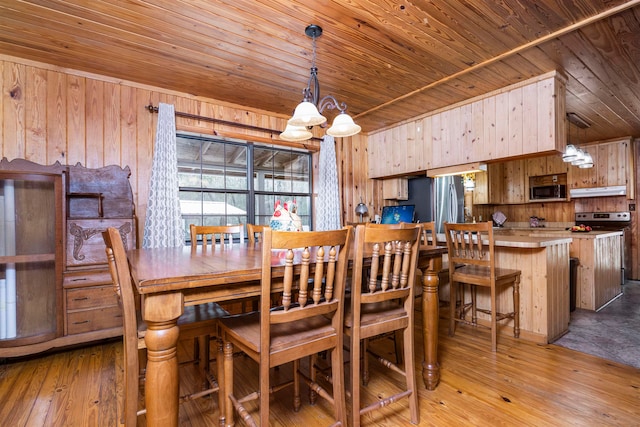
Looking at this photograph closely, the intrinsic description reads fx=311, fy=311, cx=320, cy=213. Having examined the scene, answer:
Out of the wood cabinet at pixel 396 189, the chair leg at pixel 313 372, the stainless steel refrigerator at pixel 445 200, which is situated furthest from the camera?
the wood cabinet at pixel 396 189

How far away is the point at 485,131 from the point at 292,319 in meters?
3.05

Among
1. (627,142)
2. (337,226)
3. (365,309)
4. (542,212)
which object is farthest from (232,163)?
(627,142)

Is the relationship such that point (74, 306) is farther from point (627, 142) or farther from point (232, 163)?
point (627, 142)

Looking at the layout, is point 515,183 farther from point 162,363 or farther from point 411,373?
point 162,363

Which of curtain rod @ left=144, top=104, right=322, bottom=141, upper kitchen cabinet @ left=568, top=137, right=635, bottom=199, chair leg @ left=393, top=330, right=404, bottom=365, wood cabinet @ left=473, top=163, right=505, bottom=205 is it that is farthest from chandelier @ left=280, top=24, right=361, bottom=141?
upper kitchen cabinet @ left=568, top=137, right=635, bottom=199

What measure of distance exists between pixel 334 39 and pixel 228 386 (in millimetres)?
2321

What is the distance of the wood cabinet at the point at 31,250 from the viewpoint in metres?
2.38

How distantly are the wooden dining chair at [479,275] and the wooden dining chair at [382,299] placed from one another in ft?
4.13

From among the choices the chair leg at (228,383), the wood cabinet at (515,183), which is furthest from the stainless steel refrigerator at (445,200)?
the chair leg at (228,383)

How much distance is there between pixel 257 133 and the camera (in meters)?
3.77

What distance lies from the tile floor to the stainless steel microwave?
2.17m

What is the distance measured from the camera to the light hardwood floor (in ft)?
5.48

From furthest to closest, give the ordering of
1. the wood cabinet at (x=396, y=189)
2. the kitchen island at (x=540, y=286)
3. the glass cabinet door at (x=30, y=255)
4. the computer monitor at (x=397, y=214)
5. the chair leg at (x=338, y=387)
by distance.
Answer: the wood cabinet at (x=396, y=189), the computer monitor at (x=397, y=214), the kitchen island at (x=540, y=286), the glass cabinet door at (x=30, y=255), the chair leg at (x=338, y=387)

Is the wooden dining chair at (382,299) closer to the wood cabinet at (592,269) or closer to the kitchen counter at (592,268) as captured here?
the kitchen counter at (592,268)
